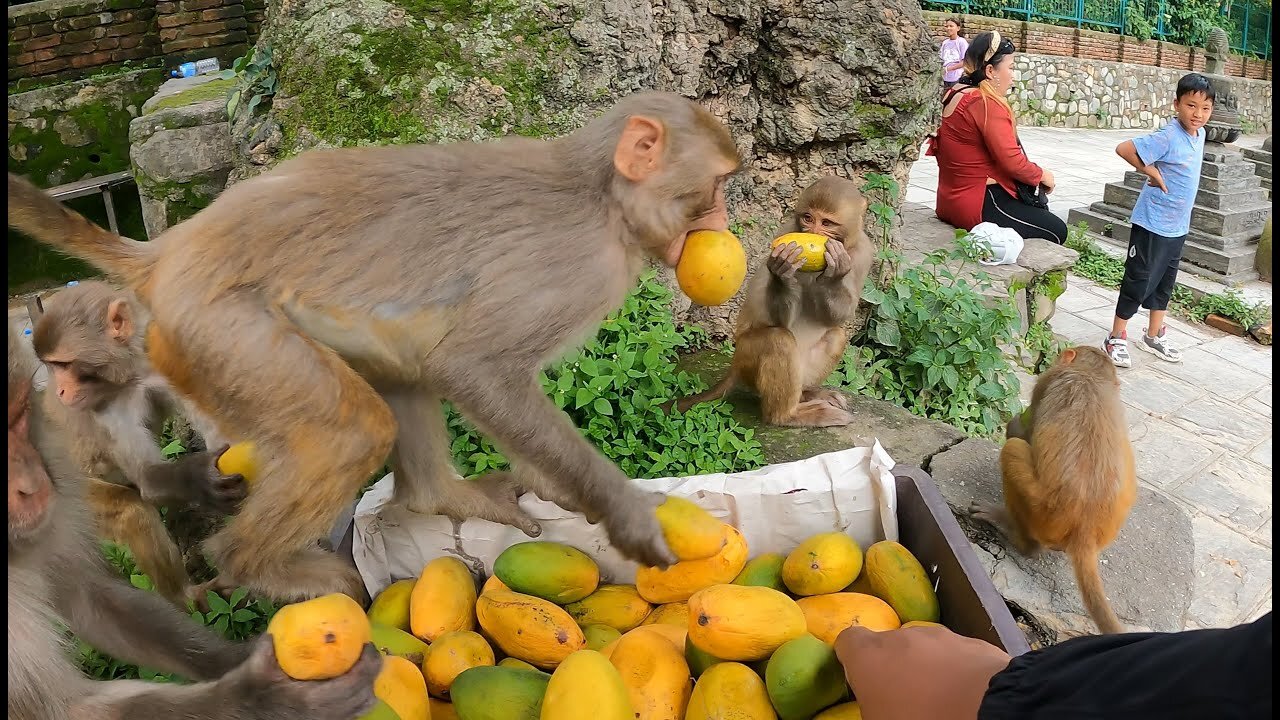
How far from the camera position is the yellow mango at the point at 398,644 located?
6.77 feet

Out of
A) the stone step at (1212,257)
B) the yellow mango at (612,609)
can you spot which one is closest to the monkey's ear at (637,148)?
the yellow mango at (612,609)

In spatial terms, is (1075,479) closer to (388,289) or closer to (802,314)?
(802,314)

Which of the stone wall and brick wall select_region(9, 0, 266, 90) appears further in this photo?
the stone wall

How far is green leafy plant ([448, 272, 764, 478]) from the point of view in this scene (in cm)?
321

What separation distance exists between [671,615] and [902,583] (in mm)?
609

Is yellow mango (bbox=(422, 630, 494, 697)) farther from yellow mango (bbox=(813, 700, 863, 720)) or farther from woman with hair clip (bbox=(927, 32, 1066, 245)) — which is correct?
woman with hair clip (bbox=(927, 32, 1066, 245))

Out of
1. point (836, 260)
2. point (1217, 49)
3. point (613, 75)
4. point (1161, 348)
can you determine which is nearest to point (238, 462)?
point (836, 260)

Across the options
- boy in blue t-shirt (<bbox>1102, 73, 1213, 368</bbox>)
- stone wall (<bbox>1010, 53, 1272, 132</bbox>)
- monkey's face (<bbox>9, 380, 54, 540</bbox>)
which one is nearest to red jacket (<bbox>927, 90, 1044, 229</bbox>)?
boy in blue t-shirt (<bbox>1102, 73, 1213, 368</bbox>)

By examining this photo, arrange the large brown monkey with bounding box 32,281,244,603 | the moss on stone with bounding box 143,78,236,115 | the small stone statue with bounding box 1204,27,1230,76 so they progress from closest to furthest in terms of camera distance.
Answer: the large brown monkey with bounding box 32,281,244,603 < the moss on stone with bounding box 143,78,236,115 < the small stone statue with bounding box 1204,27,1230,76

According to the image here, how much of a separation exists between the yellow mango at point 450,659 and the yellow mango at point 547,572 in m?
0.21

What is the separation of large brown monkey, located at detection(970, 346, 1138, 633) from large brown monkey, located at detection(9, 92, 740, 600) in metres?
1.67

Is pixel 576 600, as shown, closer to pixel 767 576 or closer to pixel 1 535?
pixel 767 576

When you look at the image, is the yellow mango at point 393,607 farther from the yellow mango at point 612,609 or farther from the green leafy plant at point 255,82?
the green leafy plant at point 255,82

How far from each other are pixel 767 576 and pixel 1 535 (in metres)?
1.71
